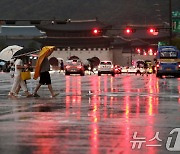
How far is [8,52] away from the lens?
2888 cm

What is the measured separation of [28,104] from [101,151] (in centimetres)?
875

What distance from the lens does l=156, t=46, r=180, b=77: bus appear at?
50.7 metres

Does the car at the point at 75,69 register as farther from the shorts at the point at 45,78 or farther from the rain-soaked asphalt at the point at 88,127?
the rain-soaked asphalt at the point at 88,127

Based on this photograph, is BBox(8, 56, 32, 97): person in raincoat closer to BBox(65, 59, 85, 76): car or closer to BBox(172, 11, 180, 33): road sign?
BBox(65, 59, 85, 76): car

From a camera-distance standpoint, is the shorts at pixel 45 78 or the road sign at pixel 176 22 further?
the road sign at pixel 176 22

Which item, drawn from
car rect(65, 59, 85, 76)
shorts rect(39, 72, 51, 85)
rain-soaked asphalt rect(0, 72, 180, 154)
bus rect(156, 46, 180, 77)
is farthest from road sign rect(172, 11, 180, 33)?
rain-soaked asphalt rect(0, 72, 180, 154)

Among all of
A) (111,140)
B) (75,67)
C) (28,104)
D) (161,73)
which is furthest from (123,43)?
(111,140)

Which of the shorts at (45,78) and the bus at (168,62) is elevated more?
the bus at (168,62)

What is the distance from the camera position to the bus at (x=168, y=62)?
166 feet

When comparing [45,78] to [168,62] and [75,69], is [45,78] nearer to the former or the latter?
[168,62]

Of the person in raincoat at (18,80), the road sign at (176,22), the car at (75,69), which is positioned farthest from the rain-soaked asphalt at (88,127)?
the road sign at (176,22)

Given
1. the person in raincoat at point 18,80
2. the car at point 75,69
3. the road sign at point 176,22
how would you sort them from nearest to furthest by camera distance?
the person in raincoat at point 18,80
the car at point 75,69
the road sign at point 176,22

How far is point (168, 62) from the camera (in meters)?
51.5

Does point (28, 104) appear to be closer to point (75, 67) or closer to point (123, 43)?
point (75, 67)
